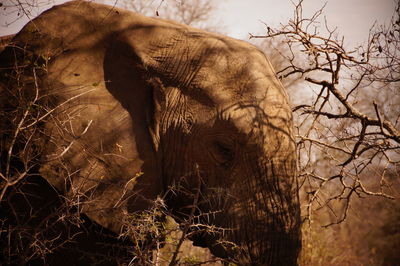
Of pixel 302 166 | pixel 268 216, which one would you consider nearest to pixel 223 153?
pixel 268 216

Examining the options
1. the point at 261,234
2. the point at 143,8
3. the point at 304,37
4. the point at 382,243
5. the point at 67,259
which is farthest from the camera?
the point at 143,8

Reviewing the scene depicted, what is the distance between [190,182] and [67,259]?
1.17m

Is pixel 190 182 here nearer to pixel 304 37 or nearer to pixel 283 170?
pixel 283 170

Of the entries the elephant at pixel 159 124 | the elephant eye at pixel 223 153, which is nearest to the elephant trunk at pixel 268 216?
the elephant at pixel 159 124

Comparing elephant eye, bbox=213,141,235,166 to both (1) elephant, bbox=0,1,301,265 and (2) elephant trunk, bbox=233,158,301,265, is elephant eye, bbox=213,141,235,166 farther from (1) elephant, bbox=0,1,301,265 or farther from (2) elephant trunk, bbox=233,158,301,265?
(2) elephant trunk, bbox=233,158,301,265

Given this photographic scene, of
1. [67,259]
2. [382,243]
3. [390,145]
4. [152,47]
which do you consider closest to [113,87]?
[152,47]

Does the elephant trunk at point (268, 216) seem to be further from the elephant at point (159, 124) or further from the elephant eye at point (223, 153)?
the elephant eye at point (223, 153)

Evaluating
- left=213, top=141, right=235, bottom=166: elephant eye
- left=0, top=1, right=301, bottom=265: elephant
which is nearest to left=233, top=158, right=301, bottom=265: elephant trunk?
left=0, top=1, right=301, bottom=265: elephant

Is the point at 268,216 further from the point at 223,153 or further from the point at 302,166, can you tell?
the point at 302,166

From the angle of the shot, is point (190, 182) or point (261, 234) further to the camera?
point (190, 182)

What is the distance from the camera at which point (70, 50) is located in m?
3.06

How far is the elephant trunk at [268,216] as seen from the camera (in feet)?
8.98

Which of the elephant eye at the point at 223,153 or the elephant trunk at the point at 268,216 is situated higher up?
the elephant eye at the point at 223,153

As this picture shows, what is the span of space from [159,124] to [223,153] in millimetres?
591
